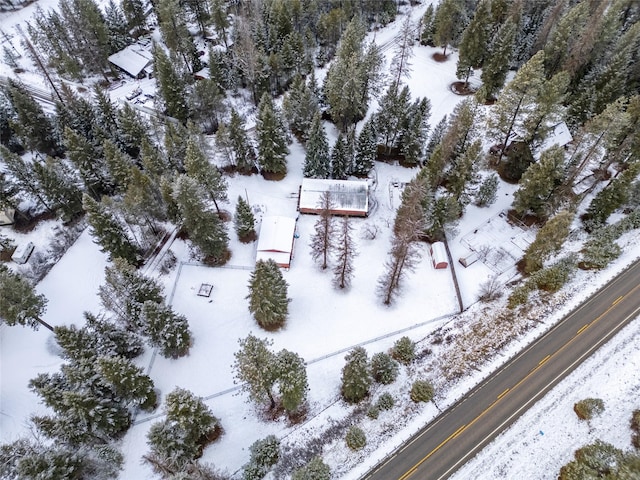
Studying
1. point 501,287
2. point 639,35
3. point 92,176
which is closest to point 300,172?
point 92,176

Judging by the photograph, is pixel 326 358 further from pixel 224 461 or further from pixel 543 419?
pixel 543 419

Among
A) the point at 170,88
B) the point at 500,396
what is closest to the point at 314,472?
the point at 500,396

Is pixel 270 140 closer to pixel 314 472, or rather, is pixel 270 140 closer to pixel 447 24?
pixel 314 472

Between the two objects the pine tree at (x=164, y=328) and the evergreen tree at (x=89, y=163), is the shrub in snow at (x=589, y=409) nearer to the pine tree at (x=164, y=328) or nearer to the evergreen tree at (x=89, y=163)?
the pine tree at (x=164, y=328)

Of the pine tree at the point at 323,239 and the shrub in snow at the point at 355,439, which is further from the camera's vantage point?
the pine tree at the point at 323,239

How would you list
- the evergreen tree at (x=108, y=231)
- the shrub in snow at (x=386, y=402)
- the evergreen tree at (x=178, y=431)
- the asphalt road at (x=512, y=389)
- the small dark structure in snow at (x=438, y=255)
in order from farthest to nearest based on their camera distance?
1. the small dark structure in snow at (x=438, y=255)
2. the evergreen tree at (x=108, y=231)
3. the shrub in snow at (x=386, y=402)
4. the asphalt road at (x=512, y=389)
5. the evergreen tree at (x=178, y=431)

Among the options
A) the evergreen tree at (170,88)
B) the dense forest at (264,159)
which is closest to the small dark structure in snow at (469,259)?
the dense forest at (264,159)

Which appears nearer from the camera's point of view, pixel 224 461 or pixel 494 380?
pixel 224 461
